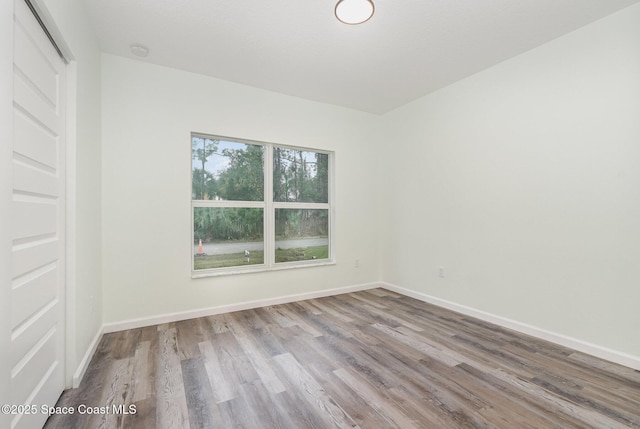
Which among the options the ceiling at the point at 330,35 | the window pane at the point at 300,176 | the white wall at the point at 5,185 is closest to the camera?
the white wall at the point at 5,185

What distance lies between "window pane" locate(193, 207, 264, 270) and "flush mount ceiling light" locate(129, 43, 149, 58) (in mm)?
1613

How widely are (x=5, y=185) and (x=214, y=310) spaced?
8.03 feet

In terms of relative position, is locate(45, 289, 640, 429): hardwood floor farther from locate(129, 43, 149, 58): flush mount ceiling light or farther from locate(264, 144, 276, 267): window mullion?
locate(129, 43, 149, 58): flush mount ceiling light

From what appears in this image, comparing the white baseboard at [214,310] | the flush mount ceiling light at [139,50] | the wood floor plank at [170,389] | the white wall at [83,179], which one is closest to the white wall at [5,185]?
the white wall at [83,179]

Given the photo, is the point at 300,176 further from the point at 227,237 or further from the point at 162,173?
the point at 162,173

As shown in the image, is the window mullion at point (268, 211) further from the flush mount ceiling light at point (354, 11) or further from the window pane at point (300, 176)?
the flush mount ceiling light at point (354, 11)

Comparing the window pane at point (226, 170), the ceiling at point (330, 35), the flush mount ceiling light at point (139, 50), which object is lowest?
the window pane at point (226, 170)

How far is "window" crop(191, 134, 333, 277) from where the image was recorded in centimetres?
335

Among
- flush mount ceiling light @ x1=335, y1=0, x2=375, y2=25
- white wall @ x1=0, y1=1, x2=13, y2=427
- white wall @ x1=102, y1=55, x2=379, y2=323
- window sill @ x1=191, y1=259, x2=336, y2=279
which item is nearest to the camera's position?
white wall @ x1=0, y1=1, x2=13, y2=427

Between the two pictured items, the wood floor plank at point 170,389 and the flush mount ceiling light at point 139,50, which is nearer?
the wood floor plank at point 170,389

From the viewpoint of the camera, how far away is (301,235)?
4066mm

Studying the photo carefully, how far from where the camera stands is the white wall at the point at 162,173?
2812 mm

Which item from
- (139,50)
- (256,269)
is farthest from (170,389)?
(139,50)

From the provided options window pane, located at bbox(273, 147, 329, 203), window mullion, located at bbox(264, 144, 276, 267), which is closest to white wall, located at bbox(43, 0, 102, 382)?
window mullion, located at bbox(264, 144, 276, 267)
